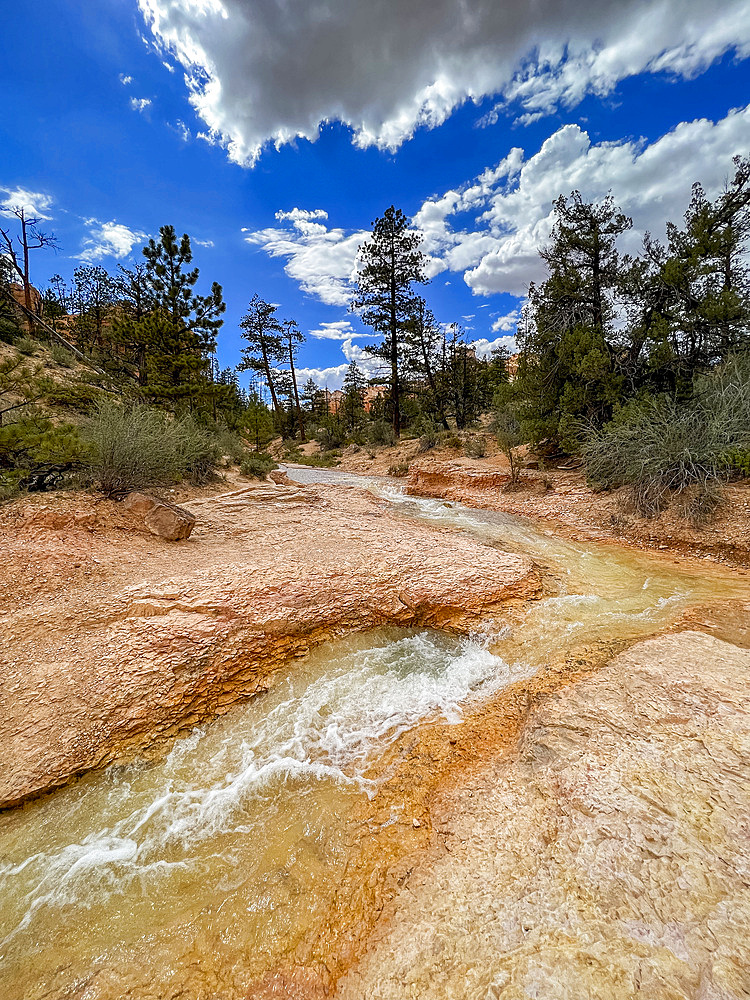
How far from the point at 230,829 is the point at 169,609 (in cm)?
207

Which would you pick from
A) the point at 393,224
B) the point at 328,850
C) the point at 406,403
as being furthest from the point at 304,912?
the point at 393,224

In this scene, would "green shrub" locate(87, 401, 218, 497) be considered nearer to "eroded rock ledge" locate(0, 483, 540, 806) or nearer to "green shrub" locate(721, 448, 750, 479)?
"eroded rock ledge" locate(0, 483, 540, 806)

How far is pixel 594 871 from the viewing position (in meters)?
1.67

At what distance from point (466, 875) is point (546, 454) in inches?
436

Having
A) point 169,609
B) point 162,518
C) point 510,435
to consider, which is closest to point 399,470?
point 510,435

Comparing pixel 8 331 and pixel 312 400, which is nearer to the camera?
pixel 8 331

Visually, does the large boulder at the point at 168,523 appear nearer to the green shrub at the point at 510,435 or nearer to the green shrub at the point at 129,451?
the green shrub at the point at 129,451

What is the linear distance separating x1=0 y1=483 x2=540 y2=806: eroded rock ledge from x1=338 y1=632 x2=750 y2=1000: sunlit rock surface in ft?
6.08

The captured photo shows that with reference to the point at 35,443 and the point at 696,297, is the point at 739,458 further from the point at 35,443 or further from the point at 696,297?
the point at 35,443

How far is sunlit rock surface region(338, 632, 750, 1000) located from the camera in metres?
1.35

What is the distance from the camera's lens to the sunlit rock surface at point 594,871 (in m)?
1.35

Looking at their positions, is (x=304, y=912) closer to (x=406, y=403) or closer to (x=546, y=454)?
(x=546, y=454)

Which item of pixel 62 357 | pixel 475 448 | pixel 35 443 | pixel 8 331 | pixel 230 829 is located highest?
pixel 8 331

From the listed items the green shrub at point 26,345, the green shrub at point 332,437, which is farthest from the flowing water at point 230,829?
the green shrub at point 332,437
